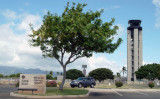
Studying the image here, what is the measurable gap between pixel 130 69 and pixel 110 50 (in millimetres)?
100295

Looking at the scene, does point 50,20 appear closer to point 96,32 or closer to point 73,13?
point 73,13

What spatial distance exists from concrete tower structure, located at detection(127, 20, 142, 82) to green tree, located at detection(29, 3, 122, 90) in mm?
98870

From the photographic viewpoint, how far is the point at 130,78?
118500mm

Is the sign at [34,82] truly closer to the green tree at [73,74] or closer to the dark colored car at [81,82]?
the dark colored car at [81,82]

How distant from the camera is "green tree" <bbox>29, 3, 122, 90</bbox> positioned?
1966cm

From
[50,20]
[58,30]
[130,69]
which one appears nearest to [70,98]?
[58,30]

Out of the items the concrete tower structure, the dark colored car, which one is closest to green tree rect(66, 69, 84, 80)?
the concrete tower structure

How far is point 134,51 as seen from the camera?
11750 centimetres

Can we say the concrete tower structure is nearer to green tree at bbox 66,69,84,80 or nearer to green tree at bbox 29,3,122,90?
green tree at bbox 66,69,84,80

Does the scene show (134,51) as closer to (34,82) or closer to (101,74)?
(101,74)

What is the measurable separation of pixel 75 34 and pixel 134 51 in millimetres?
102503

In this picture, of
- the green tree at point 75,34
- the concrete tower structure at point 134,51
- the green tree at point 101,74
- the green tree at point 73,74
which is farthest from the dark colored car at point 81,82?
the concrete tower structure at point 134,51

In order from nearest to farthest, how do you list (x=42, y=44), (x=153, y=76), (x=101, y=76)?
(x=42, y=44), (x=153, y=76), (x=101, y=76)

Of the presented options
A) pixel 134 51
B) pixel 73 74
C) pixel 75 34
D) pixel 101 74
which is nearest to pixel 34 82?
pixel 75 34
